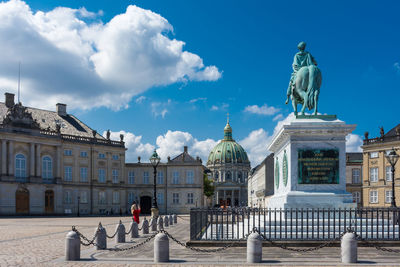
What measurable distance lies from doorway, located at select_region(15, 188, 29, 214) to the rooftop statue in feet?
153

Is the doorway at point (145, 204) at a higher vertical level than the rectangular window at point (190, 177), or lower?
lower

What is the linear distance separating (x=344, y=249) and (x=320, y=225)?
4.28 m

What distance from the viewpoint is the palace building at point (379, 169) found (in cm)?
6388

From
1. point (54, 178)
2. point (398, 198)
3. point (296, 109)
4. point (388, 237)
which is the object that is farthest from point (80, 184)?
point (388, 237)

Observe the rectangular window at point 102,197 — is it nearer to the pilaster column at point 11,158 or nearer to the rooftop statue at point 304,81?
the pilaster column at point 11,158

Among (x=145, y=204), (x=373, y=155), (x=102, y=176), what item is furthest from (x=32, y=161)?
(x=373, y=155)

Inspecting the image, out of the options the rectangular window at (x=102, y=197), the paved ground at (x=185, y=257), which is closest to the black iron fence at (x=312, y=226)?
the paved ground at (x=185, y=257)

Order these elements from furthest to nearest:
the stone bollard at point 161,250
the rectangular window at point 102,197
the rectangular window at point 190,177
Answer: the rectangular window at point 190,177
the rectangular window at point 102,197
the stone bollard at point 161,250

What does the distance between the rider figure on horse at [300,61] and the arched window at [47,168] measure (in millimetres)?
48461

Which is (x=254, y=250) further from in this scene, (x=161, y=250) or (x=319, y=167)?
(x=319, y=167)

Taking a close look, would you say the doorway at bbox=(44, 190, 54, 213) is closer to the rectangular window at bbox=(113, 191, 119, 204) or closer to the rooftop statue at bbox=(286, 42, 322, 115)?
the rectangular window at bbox=(113, 191, 119, 204)

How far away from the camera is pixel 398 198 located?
62.2m

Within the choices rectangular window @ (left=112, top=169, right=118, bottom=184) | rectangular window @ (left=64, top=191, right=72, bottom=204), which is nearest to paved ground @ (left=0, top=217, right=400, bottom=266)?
rectangular window @ (left=64, top=191, right=72, bottom=204)

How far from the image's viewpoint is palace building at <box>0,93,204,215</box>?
59.4m
